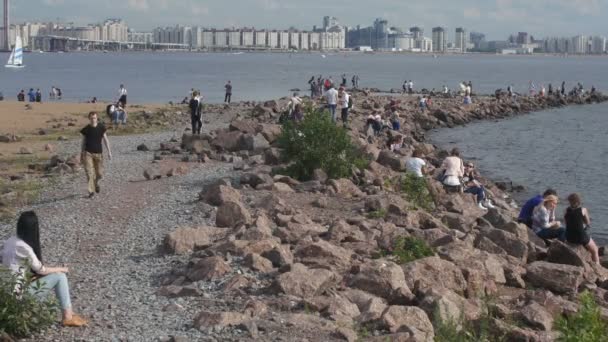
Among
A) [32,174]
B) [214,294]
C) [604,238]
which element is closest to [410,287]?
[214,294]

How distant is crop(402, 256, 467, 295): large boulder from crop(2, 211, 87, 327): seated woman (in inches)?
163

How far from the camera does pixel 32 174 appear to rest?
22234 millimetres

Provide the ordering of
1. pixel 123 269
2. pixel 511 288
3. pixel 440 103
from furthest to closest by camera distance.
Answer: pixel 440 103
pixel 511 288
pixel 123 269

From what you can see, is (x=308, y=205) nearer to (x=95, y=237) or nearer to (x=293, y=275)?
(x=95, y=237)

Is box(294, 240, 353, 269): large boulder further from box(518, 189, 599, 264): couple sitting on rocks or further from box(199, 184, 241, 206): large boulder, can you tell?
box(518, 189, 599, 264): couple sitting on rocks

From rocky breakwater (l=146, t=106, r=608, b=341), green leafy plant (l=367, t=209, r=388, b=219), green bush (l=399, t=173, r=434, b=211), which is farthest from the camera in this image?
green bush (l=399, t=173, r=434, b=211)

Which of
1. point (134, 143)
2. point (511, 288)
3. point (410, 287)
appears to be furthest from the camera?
point (134, 143)

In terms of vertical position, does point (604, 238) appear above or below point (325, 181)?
below

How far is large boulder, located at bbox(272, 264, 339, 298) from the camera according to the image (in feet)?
35.7

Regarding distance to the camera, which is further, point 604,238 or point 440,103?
point 440,103

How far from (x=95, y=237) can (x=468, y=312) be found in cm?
600

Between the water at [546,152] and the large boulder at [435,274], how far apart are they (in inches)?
363

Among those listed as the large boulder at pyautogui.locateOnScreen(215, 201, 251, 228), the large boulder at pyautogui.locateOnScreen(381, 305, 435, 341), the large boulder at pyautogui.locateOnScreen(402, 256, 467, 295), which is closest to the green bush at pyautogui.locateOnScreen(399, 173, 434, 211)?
the large boulder at pyautogui.locateOnScreen(215, 201, 251, 228)

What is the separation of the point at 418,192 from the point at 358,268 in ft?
23.3
